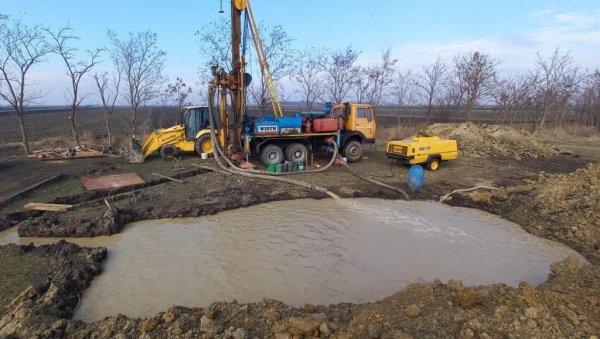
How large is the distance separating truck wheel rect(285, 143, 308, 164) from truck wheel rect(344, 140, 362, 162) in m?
1.75

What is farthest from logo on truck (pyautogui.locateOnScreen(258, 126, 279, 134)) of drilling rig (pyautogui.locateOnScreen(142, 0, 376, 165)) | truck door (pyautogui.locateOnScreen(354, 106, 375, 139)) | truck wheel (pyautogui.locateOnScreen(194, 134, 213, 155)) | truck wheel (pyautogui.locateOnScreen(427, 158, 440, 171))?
truck wheel (pyautogui.locateOnScreen(427, 158, 440, 171))

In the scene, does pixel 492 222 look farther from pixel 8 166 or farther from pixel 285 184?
pixel 8 166

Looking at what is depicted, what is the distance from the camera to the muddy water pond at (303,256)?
545 centimetres

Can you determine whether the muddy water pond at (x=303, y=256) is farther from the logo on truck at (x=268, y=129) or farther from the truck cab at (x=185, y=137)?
the truck cab at (x=185, y=137)

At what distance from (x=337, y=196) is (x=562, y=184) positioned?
6.47 metres

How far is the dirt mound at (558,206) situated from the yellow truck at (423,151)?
2749 millimetres

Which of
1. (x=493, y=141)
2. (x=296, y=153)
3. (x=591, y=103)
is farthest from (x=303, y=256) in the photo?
(x=591, y=103)

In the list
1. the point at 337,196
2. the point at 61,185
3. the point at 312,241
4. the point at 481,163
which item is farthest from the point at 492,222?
the point at 61,185

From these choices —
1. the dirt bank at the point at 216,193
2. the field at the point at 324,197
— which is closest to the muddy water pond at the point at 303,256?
the dirt bank at the point at 216,193

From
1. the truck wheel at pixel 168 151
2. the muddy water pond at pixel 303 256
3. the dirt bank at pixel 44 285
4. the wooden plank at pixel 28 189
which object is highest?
the truck wheel at pixel 168 151

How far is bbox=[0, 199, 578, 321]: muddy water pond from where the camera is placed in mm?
5445

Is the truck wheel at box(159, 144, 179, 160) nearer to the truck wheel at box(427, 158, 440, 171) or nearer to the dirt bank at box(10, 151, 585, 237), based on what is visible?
the dirt bank at box(10, 151, 585, 237)

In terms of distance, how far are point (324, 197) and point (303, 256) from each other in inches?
137

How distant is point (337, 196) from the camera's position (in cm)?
984
